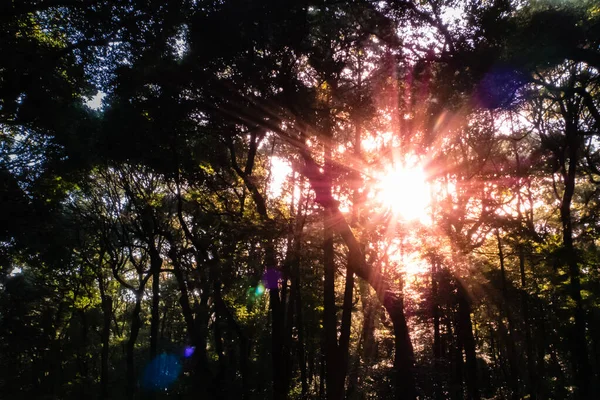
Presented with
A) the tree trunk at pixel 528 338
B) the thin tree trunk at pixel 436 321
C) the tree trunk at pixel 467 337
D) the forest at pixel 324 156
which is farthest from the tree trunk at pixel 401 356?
the tree trunk at pixel 528 338

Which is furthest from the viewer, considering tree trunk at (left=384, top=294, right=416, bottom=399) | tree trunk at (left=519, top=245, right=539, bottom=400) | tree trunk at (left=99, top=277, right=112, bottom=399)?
tree trunk at (left=99, top=277, right=112, bottom=399)

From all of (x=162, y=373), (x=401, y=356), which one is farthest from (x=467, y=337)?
(x=162, y=373)

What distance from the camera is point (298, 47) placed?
8.69m

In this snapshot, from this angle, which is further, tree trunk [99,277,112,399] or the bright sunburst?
tree trunk [99,277,112,399]

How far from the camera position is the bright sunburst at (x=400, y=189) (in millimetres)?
13711

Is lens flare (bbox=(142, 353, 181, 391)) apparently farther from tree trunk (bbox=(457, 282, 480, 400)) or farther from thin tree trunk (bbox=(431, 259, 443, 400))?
tree trunk (bbox=(457, 282, 480, 400))

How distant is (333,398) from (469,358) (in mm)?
7476

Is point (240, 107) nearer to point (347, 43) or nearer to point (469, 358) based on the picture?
point (347, 43)

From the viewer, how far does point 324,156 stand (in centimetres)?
1202

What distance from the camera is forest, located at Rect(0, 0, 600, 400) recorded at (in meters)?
8.18

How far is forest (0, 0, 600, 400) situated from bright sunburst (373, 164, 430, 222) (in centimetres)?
11

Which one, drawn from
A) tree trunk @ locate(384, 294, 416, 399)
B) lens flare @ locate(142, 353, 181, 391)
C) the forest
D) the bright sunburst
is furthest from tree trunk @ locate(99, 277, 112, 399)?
the bright sunburst

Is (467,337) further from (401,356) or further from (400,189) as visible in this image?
(400,189)

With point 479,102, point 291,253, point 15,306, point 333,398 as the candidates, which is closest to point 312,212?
point 291,253
